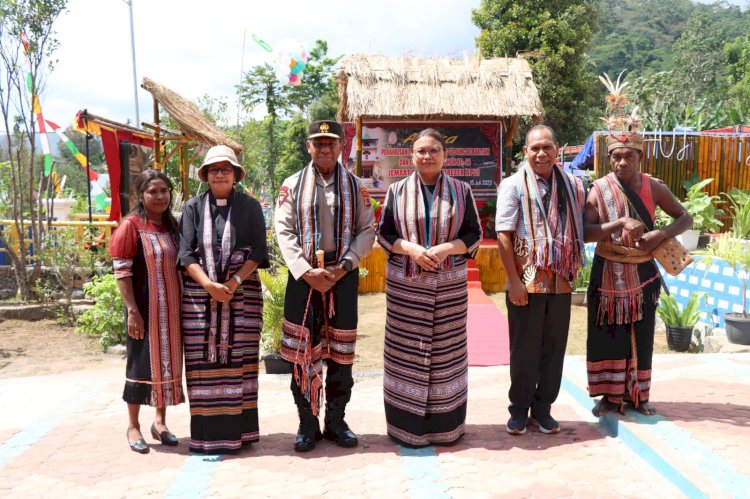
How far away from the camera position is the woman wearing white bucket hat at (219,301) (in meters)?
3.51

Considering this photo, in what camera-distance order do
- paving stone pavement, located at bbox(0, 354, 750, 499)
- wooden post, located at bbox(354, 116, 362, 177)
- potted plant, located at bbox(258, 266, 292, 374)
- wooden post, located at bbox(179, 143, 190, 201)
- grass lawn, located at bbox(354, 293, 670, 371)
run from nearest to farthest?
1. paving stone pavement, located at bbox(0, 354, 750, 499)
2. potted plant, located at bbox(258, 266, 292, 374)
3. grass lawn, located at bbox(354, 293, 670, 371)
4. wooden post, located at bbox(179, 143, 190, 201)
5. wooden post, located at bbox(354, 116, 362, 177)

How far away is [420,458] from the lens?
3557mm

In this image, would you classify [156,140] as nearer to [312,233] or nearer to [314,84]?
[312,233]

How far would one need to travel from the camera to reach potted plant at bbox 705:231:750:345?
6.33 meters

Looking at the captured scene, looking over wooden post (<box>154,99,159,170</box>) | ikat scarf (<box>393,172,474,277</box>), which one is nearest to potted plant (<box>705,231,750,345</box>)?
ikat scarf (<box>393,172,474,277</box>)

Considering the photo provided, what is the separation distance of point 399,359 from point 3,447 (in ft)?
8.42

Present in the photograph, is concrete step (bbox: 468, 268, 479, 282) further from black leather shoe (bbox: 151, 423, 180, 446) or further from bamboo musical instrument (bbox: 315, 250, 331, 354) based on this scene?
black leather shoe (bbox: 151, 423, 180, 446)

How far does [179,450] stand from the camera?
373 cm

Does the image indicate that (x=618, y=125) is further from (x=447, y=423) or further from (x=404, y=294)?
(x=447, y=423)

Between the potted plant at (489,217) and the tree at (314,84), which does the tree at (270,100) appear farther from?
the potted plant at (489,217)

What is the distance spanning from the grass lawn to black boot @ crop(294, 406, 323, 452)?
8.30ft

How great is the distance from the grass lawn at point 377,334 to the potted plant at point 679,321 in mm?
159

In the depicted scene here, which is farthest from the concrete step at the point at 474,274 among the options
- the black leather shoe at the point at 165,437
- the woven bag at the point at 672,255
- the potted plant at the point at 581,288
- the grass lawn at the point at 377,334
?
the black leather shoe at the point at 165,437

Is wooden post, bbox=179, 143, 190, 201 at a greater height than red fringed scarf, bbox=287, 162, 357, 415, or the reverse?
wooden post, bbox=179, 143, 190, 201
